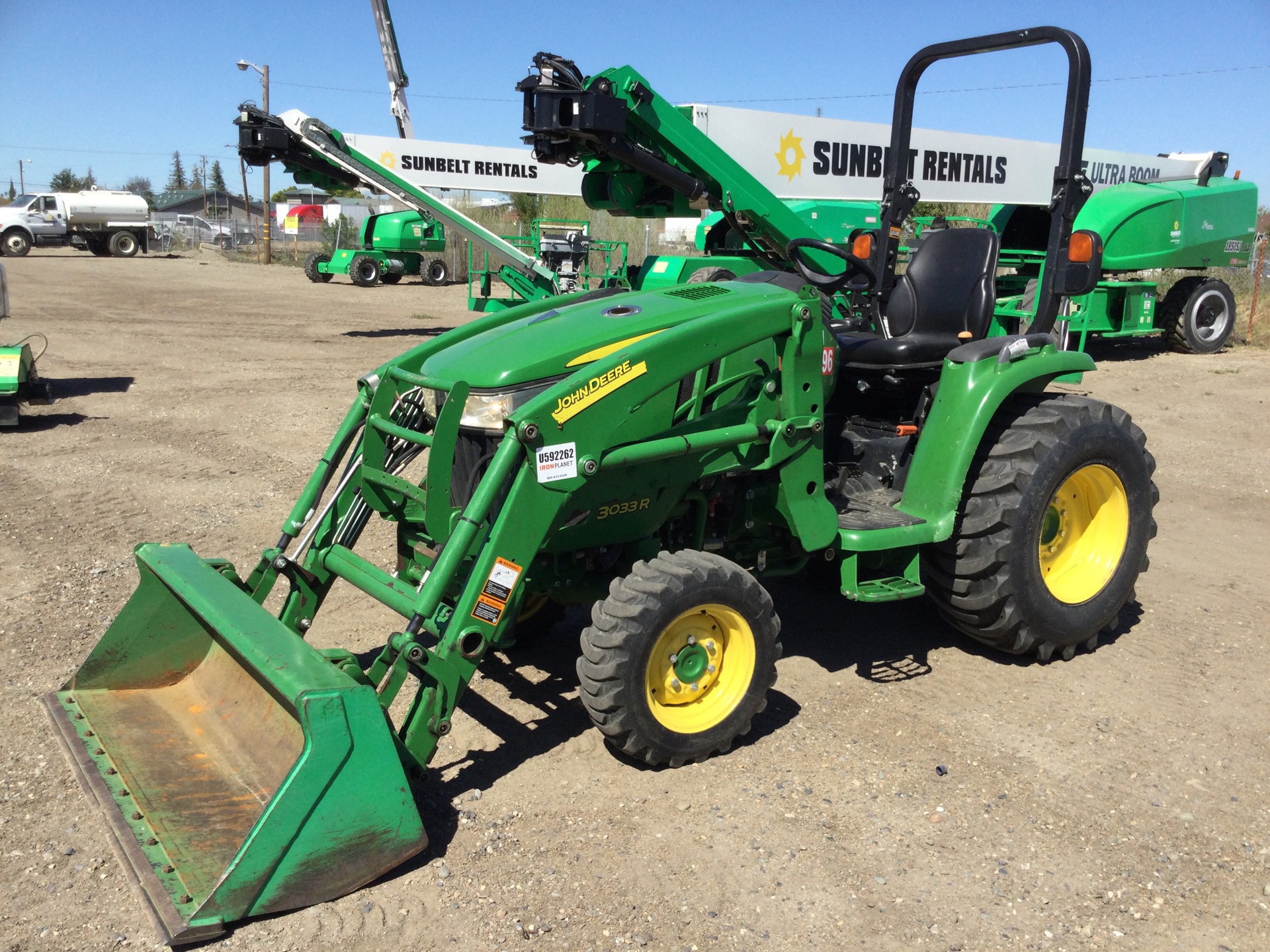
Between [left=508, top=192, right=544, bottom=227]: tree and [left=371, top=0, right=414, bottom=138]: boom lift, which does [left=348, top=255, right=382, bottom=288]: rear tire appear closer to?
[left=371, top=0, right=414, bottom=138]: boom lift

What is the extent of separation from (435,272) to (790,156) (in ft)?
54.0

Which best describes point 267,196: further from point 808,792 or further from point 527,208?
point 808,792

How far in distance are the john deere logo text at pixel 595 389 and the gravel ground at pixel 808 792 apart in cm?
133

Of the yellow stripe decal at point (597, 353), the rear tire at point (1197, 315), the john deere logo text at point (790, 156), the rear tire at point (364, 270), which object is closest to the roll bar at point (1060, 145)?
the yellow stripe decal at point (597, 353)

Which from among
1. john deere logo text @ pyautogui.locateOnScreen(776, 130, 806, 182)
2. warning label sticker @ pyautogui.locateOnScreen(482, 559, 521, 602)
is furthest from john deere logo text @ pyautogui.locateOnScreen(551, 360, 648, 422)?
john deere logo text @ pyautogui.locateOnScreen(776, 130, 806, 182)

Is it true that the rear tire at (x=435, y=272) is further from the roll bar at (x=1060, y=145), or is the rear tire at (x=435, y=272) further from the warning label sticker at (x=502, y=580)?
the warning label sticker at (x=502, y=580)

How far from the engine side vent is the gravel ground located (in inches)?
66.8

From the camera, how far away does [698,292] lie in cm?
420

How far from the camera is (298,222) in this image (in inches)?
1898

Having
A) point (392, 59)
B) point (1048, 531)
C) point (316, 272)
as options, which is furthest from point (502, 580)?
point (316, 272)

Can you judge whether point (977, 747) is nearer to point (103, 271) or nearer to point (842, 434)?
point (842, 434)

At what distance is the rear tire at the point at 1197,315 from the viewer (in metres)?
15.1

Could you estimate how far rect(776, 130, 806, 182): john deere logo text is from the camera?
522 inches

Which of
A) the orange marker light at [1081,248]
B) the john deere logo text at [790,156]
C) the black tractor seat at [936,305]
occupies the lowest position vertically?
the black tractor seat at [936,305]
